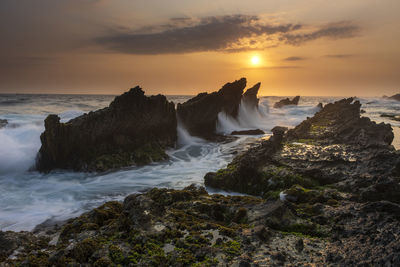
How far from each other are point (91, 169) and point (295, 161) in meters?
14.4

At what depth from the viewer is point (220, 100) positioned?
1513 inches

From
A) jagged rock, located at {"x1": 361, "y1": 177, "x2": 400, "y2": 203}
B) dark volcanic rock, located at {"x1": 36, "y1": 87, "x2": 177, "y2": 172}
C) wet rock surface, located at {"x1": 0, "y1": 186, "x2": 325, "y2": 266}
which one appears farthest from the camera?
dark volcanic rock, located at {"x1": 36, "y1": 87, "x2": 177, "y2": 172}

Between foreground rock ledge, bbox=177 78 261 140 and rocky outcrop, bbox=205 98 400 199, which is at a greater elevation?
foreground rock ledge, bbox=177 78 261 140

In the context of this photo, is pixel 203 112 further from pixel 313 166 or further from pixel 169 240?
pixel 169 240

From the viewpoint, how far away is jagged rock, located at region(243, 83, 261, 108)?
58013 mm

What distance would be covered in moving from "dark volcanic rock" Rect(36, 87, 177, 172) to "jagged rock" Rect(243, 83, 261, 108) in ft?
112

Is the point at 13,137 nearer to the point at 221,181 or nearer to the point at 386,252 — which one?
→ the point at 221,181

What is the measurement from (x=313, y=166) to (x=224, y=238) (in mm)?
8831

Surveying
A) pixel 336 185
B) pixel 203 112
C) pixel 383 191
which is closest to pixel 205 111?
pixel 203 112

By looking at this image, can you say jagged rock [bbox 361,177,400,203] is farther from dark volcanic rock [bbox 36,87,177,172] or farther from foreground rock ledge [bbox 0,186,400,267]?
dark volcanic rock [bbox 36,87,177,172]

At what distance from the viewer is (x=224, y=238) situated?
24.0 feet

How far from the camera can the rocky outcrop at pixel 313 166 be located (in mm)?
12344

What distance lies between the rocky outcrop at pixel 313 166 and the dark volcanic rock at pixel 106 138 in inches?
370

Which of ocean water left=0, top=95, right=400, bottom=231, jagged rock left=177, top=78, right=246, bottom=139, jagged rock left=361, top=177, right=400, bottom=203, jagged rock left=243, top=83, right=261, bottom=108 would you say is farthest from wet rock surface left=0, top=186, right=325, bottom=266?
jagged rock left=243, top=83, right=261, bottom=108
